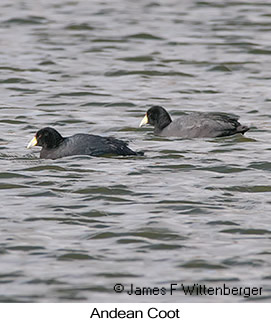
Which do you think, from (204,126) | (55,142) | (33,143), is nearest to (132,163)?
(55,142)

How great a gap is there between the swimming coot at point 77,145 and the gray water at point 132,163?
132 mm

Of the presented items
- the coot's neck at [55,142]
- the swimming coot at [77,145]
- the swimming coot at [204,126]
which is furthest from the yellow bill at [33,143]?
the swimming coot at [204,126]

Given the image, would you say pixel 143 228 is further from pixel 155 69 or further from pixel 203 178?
pixel 155 69

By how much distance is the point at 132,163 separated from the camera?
14.0 m

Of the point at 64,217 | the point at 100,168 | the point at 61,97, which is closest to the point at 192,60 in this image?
the point at 61,97

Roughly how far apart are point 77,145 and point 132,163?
→ 2.58 ft

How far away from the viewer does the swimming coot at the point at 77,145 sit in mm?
14180

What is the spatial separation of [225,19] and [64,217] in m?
15.1

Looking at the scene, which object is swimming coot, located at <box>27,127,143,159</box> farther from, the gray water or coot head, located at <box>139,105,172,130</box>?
coot head, located at <box>139,105,172,130</box>

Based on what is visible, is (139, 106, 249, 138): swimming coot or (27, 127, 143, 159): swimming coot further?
(139, 106, 249, 138): swimming coot

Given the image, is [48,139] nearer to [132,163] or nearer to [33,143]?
[33,143]

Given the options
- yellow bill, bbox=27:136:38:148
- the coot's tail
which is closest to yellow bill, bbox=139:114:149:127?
the coot's tail

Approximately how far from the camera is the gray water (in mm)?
10047

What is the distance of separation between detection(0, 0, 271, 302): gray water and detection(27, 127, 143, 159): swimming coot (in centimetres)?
13
